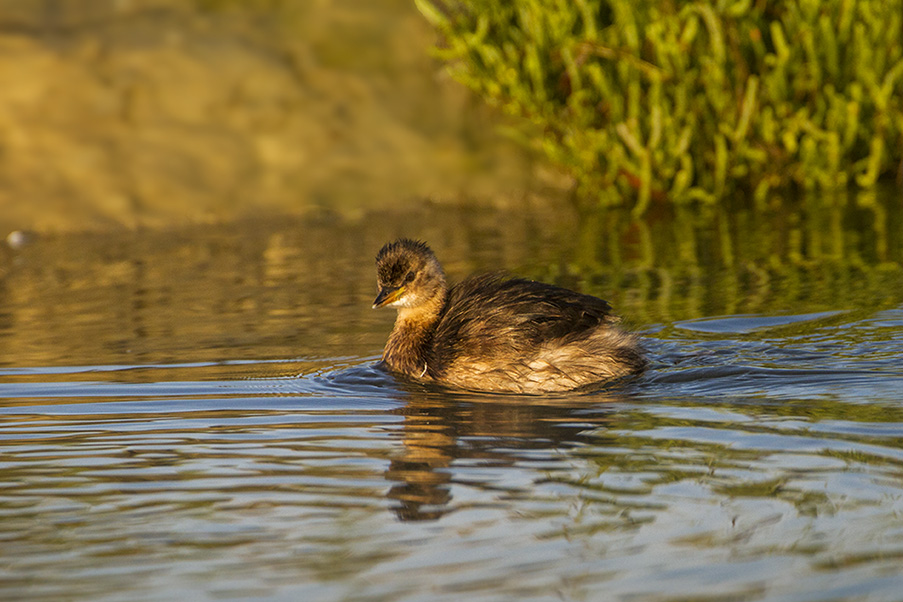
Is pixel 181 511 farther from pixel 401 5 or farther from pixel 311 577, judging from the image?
pixel 401 5

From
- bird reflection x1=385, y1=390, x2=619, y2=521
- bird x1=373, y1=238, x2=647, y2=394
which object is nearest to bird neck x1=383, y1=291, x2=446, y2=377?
bird x1=373, y1=238, x2=647, y2=394

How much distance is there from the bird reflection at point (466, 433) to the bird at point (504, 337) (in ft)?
0.73

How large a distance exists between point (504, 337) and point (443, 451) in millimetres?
1634

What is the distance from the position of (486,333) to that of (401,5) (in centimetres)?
950

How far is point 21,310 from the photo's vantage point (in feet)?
34.0

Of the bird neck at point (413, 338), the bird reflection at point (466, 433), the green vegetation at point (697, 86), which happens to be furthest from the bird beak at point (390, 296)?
the green vegetation at point (697, 86)

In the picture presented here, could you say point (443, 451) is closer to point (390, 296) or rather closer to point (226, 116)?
point (390, 296)

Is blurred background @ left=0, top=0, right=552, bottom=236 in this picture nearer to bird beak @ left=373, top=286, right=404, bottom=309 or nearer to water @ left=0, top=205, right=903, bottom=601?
water @ left=0, top=205, right=903, bottom=601

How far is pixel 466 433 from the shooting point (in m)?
6.45

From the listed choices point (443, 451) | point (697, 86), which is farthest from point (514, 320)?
point (697, 86)

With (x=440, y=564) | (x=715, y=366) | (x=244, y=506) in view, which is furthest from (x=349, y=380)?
(x=440, y=564)

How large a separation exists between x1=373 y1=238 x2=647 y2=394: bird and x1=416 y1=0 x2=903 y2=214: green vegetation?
5.75 metres

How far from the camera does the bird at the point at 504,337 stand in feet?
24.7

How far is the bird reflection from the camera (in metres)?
5.48
